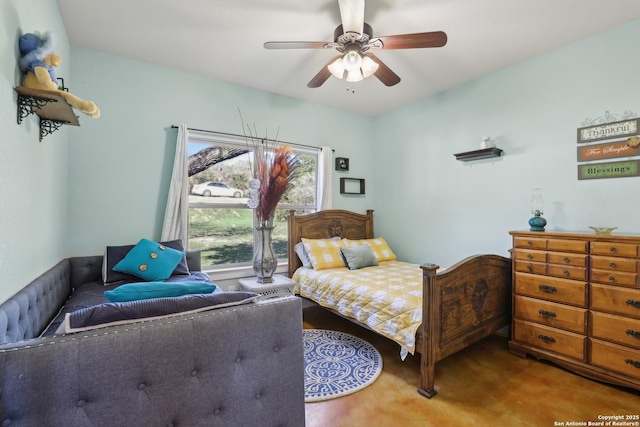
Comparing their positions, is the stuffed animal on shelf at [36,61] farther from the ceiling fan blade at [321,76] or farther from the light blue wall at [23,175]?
the ceiling fan blade at [321,76]

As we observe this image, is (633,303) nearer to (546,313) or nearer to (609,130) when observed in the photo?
(546,313)

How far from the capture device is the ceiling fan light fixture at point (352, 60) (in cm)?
208

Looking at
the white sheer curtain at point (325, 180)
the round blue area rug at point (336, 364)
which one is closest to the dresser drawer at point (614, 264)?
the round blue area rug at point (336, 364)

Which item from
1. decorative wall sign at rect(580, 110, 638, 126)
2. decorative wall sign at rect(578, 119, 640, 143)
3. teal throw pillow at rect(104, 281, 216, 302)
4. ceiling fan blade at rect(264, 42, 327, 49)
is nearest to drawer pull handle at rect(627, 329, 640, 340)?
decorative wall sign at rect(578, 119, 640, 143)

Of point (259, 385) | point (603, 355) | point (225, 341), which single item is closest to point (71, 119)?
point (225, 341)

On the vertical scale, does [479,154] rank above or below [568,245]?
above

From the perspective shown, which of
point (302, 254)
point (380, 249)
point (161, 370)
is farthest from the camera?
point (380, 249)

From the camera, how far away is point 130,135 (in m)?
2.84

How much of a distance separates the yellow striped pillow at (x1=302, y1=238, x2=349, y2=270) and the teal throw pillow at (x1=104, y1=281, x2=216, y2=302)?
2084 mm

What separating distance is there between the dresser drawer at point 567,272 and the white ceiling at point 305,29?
6.23ft

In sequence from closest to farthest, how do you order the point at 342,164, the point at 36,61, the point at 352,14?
the point at 36,61 → the point at 352,14 → the point at 342,164

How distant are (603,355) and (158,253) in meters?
3.54

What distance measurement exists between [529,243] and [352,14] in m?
2.27

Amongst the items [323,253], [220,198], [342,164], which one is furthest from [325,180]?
[220,198]
